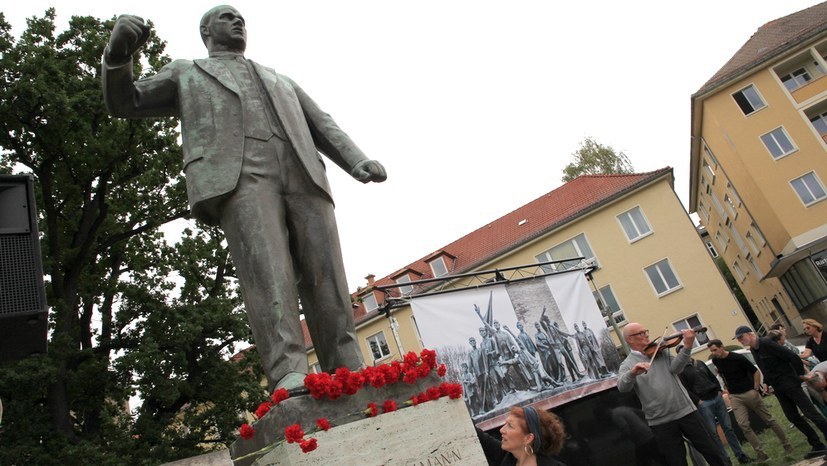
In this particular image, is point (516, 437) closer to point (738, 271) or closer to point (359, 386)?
point (359, 386)

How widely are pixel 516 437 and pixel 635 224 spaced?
29.0 metres

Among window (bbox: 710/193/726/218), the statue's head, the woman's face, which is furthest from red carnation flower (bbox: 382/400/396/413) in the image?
window (bbox: 710/193/726/218)

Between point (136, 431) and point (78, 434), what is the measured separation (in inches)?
72.0

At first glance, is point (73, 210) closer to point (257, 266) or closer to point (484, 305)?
point (484, 305)

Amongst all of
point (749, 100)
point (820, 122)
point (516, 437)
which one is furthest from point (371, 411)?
point (820, 122)

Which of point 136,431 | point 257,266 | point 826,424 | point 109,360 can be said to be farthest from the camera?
point 109,360

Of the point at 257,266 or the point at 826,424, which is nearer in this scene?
the point at 257,266

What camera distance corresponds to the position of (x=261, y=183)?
11.6ft

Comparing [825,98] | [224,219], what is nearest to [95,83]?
[224,219]

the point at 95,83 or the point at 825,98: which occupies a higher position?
the point at 95,83

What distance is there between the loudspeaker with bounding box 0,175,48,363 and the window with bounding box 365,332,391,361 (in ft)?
101

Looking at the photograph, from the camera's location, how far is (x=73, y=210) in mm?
17297

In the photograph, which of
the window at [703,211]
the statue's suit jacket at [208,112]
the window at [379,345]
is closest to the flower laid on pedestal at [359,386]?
the statue's suit jacket at [208,112]

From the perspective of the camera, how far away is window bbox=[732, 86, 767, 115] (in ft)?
97.8
